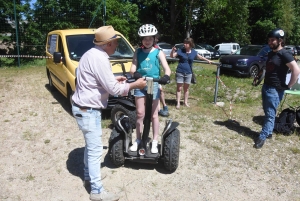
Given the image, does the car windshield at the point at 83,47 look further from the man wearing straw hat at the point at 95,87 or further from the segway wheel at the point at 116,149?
the man wearing straw hat at the point at 95,87

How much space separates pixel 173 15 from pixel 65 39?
26322 mm

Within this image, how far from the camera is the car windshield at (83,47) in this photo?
6.58 meters

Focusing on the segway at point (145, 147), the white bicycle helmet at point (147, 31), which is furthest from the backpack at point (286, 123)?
the white bicycle helmet at point (147, 31)

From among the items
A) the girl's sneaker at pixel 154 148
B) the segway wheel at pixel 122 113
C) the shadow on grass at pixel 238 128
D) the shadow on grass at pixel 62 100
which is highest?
the segway wheel at pixel 122 113

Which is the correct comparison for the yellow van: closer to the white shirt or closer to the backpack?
the white shirt

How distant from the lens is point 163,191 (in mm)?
3721

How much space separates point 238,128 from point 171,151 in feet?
8.11

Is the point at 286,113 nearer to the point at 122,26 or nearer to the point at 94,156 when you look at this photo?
the point at 94,156

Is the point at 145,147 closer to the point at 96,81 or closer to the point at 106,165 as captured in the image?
the point at 106,165

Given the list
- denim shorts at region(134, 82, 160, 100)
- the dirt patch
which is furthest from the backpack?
denim shorts at region(134, 82, 160, 100)

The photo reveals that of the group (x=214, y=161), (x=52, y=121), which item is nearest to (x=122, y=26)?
(x=52, y=121)

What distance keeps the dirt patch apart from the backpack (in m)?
0.15

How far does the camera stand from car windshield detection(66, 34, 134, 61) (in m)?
6.58

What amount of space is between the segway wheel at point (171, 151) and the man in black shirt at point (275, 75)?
1729 millimetres
